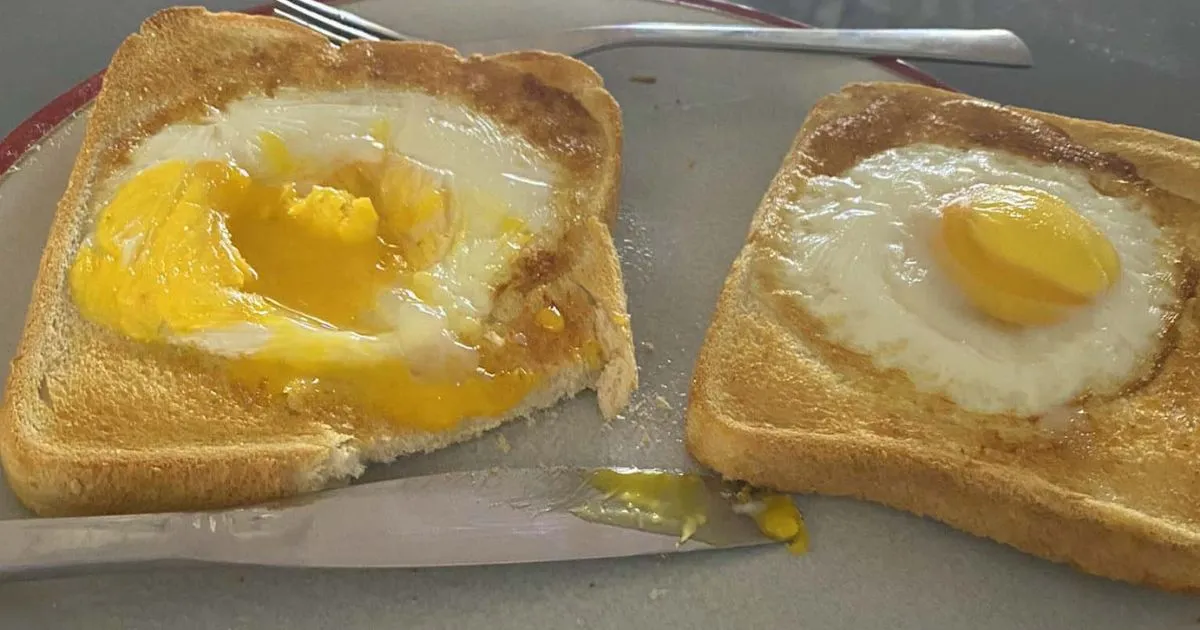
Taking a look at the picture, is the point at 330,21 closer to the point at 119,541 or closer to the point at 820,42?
the point at 820,42

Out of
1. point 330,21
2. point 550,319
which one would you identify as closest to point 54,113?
point 330,21

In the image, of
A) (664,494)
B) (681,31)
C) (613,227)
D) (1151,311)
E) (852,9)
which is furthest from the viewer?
(852,9)

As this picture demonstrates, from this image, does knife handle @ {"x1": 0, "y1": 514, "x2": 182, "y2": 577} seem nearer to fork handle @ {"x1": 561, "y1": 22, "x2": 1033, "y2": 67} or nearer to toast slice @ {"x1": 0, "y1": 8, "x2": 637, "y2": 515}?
toast slice @ {"x1": 0, "y1": 8, "x2": 637, "y2": 515}

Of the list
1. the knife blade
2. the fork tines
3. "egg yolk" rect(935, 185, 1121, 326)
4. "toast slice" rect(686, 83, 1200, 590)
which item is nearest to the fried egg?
the knife blade

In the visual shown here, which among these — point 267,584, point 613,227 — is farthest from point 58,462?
point 613,227

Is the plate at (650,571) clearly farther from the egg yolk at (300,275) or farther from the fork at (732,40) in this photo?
the fork at (732,40)

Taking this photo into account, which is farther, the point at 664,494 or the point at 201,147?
the point at 201,147

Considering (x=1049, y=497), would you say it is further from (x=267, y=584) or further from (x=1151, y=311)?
(x=267, y=584)
